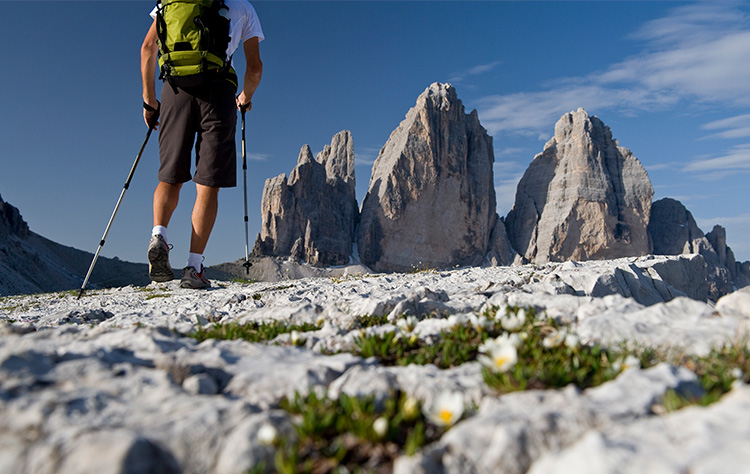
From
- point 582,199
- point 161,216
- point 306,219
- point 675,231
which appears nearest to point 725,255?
point 675,231

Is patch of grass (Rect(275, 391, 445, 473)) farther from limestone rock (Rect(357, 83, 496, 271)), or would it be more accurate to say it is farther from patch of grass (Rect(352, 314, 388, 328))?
limestone rock (Rect(357, 83, 496, 271))

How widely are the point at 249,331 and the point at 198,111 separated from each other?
15.7 ft

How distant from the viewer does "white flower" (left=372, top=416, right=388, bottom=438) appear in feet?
6.19

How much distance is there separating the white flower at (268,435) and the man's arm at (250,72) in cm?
753

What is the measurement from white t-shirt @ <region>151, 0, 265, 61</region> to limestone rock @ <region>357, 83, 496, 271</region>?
96380mm

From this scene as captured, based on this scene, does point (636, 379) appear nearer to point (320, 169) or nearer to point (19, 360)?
point (19, 360)

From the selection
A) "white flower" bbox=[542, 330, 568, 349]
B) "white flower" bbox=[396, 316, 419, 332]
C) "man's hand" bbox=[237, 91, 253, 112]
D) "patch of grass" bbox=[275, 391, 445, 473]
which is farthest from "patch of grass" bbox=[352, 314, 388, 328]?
"man's hand" bbox=[237, 91, 253, 112]

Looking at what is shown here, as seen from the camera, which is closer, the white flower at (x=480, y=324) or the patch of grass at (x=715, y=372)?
the patch of grass at (x=715, y=372)


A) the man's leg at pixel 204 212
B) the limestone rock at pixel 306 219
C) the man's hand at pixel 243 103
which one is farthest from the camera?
the limestone rock at pixel 306 219

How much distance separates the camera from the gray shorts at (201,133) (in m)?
7.43

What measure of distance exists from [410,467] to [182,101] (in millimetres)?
7195

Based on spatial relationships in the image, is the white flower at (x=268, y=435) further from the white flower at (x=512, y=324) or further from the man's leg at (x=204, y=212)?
the man's leg at (x=204, y=212)

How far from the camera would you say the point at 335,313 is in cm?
475

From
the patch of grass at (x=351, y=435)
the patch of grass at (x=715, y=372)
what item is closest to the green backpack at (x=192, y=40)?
the patch of grass at (x=351, y=435)
